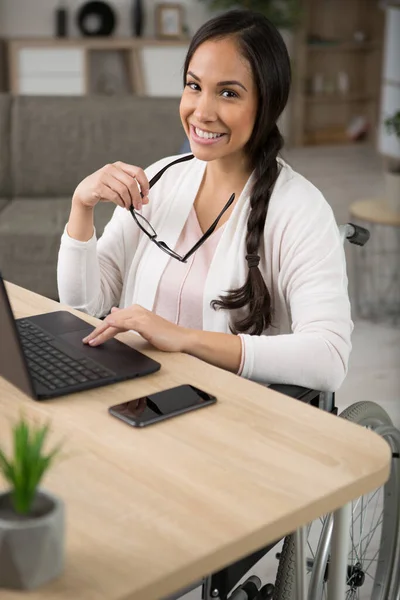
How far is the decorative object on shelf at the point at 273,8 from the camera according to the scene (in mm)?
7334

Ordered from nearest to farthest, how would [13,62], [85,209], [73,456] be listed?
[73,456] → [85,209] → [13,62]

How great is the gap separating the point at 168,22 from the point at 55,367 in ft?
21.3

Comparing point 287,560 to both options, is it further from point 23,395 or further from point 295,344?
point 23,395

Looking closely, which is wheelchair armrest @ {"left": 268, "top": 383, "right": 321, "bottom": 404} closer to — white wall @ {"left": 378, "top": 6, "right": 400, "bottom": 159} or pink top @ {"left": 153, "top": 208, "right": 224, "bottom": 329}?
pink top @ {"left": 153, "top": 208, "right": 224, "bottom": 329}

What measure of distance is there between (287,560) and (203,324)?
50cm

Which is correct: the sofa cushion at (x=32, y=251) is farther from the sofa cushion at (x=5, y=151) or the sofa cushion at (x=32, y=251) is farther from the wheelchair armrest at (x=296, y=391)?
the wheelchair armrest at (x=296, y=391)

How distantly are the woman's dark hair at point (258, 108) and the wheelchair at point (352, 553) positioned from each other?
0.18 m

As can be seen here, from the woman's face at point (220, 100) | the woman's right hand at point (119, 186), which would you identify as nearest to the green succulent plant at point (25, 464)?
the woman's right hand at point (119, 186)

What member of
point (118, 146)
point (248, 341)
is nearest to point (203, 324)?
point (248, 341)

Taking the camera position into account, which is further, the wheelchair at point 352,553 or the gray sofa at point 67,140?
the gray sofa at point 67,140

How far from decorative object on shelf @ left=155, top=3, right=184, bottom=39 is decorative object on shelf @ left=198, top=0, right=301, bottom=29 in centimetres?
29

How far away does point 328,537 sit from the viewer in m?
1.50

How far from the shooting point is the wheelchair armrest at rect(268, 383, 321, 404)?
145cm

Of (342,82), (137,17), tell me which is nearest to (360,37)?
(342,82)
